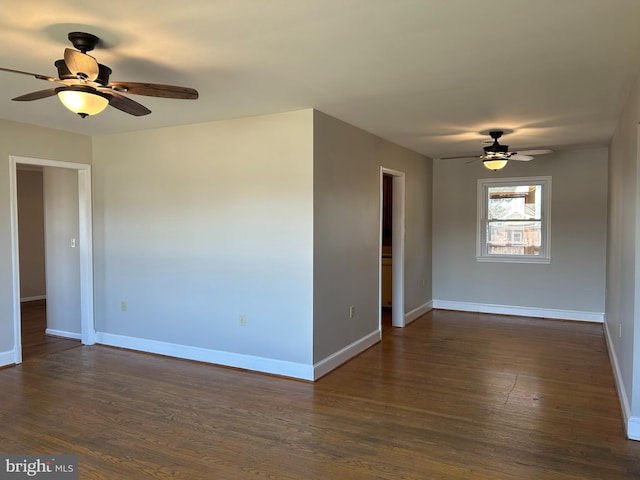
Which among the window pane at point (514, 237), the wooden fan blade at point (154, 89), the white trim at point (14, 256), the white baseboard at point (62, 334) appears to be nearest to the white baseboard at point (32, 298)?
the white baseboard at point (62, 334)

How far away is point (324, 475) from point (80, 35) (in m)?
2.64

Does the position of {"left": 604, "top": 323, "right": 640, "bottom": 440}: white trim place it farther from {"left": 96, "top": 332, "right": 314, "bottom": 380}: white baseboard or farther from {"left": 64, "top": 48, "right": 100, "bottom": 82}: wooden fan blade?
{"left": 64, "top": 48, "right": 100, "bottom": 82}: wooden fan blade

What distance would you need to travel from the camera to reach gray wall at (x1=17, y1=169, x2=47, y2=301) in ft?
26.6

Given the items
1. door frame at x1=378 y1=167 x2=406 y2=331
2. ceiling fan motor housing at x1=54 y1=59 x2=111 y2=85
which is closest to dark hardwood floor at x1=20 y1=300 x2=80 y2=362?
ceiling fan motor housing at x1=54 y1=59 x2=111 y2=85

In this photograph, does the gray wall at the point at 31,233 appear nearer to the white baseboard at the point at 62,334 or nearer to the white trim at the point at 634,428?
the white baseboard at the point at 62,334

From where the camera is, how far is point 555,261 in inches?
259

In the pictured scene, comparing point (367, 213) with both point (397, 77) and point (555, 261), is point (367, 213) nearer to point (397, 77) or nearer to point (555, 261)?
point (397, 77)

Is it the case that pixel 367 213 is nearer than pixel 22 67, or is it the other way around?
pixel 22 67

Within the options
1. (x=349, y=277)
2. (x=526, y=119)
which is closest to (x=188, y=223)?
(x=349, y=277)

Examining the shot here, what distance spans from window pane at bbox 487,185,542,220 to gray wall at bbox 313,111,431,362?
1.98 meters

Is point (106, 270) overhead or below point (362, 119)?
below

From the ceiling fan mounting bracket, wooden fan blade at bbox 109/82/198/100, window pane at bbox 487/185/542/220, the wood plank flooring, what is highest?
the ceiling fan mounting bracket

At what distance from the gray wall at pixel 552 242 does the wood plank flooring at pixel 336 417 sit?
181 cm

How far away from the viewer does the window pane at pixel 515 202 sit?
22.0ft
